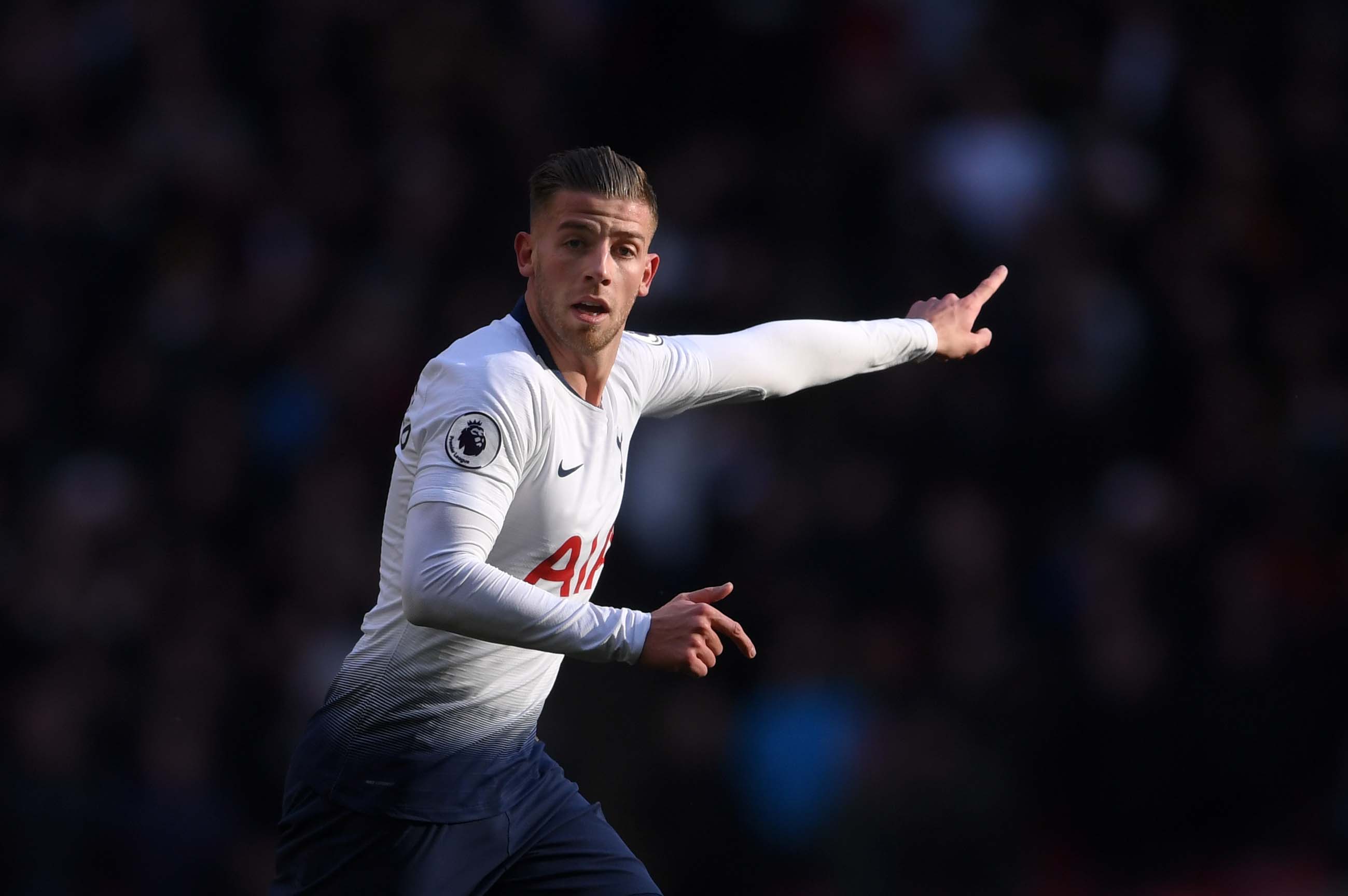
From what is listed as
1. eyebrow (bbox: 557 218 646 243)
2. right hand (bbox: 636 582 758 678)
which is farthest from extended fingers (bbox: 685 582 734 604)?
eyebrow (bbox: 557 218 646 243)

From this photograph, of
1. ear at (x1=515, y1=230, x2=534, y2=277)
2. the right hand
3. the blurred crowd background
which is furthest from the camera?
the blurred crowd background

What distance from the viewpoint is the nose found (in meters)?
4.08

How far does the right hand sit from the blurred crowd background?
3715mm

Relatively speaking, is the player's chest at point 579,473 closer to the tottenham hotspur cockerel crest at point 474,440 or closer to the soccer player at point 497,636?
the soccer player at point 497,636

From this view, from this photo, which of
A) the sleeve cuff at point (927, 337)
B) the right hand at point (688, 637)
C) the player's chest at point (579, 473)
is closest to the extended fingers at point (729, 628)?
the right hand at point (688, 637)

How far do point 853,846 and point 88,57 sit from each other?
709 cm

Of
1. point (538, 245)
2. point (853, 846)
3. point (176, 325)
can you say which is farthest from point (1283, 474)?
point (176, 325)

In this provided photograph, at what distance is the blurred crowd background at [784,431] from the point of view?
729 cm

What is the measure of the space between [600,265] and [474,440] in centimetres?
65

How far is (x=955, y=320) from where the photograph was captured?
5234mm

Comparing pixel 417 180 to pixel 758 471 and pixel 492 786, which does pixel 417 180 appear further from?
pixel 492 786

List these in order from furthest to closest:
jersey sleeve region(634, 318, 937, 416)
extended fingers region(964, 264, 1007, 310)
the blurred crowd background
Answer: the blurred crowd background → extended fingers region(964, 264, 1007, 310) → jersey sleeve region(634, 318, 937, 416)

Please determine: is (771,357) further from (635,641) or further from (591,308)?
(635,641)

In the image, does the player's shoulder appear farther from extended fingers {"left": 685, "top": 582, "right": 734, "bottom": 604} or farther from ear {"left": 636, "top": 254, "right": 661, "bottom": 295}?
extended fingers {"left": 685, "top": 582, "right": 734, "bottom": 604}
